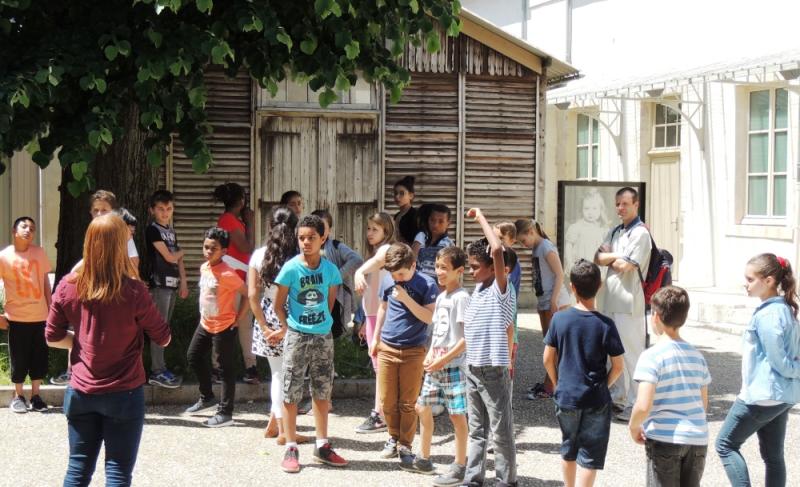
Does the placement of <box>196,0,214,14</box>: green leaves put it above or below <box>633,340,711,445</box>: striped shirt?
above

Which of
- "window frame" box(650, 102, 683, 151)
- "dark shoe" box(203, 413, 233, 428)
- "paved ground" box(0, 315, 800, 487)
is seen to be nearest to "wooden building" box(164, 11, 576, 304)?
"window frame" box(650, 102, 683, 151)

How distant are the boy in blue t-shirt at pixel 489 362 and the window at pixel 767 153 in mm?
11344

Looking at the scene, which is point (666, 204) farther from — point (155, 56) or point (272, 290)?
point (155, 56)

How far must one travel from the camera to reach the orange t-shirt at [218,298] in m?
7.64

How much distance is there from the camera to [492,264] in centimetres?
602

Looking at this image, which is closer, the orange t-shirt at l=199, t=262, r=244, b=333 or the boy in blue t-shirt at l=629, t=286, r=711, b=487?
the boy in blue t-shirt at l=629, t=286, r=711, b=487

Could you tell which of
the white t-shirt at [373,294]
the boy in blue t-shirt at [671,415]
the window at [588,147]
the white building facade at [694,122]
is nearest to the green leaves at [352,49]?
the white t-shirt at [373,294]

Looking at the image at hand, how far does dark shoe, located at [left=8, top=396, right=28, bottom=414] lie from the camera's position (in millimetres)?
7922

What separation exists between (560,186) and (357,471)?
212 inches

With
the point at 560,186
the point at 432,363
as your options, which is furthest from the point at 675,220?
the point at 432,363

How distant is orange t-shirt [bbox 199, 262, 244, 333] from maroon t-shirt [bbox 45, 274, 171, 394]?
2.87 m

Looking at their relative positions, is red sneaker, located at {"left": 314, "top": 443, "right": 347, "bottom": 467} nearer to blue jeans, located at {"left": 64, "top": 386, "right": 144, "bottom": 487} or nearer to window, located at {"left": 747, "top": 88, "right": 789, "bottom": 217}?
blue jeans, located at {"left": 64, "top": 386, "right": 144, "bottom": 487}

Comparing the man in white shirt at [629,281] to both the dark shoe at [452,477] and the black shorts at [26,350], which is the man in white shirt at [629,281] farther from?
the black shorts at [26,350]

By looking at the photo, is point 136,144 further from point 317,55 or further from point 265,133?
point 265,133
